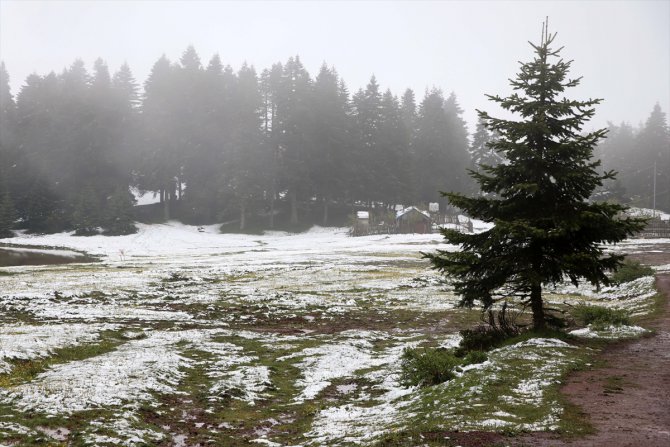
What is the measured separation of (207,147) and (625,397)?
8258 centimetres

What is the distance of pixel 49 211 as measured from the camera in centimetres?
7562

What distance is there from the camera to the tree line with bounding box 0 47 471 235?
79.5 metres

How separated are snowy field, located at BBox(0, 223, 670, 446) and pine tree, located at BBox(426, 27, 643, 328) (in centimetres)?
210

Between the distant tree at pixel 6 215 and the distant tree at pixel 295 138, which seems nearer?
the distant tree at pixel 6 215

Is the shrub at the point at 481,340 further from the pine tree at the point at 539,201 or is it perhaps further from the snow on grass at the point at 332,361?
the snow on grass at the point at 332,361

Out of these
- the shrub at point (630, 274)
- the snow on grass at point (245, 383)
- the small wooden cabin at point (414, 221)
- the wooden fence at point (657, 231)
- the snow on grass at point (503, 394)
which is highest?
the small wooden cabin at point (414, 221)

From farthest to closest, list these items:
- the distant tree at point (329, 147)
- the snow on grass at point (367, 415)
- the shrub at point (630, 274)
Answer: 1. the distant tree at point (329, 147)
2. the shrub at point (630, 274)
3. the snow on grass at point (367, 415)

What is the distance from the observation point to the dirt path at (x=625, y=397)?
24.4 ft

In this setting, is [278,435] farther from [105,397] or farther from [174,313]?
[174,313]

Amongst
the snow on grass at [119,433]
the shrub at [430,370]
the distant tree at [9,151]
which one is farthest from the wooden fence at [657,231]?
the distant tree at [9,151]

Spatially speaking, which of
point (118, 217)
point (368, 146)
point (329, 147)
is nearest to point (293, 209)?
point (329, 147)

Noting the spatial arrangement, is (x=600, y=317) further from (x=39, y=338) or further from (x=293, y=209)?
(x=293, y=209)

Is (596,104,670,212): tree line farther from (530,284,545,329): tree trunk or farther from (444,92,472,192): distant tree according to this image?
(530,284,545,329): tree trunk

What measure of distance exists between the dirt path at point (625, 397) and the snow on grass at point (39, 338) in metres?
12.3
